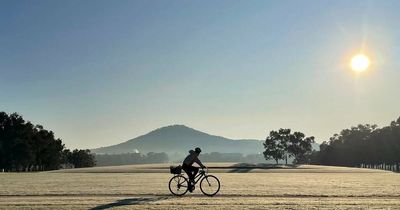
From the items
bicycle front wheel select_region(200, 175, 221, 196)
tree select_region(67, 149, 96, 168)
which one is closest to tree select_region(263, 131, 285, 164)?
tree select_region(67, 149, 96, 168)

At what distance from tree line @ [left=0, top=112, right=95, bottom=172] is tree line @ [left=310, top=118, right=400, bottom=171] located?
96.6 meters

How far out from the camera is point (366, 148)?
556 ft

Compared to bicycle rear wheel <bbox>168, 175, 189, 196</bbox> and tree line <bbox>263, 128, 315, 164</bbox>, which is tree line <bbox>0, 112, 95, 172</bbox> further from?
bicycle rear wheel <bbox>168, 175, 189, 196</bbox>

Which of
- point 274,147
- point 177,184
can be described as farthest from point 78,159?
point 177,184

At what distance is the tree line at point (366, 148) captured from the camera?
157 m

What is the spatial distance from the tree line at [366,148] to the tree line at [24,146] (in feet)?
317

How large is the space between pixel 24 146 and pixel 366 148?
108m

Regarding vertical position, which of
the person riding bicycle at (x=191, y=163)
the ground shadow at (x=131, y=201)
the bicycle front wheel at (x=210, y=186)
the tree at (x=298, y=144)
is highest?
the tree at (x=298, y=144)

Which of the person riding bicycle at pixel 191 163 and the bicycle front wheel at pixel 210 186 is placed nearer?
the person riding bicycle at pixel 191 163

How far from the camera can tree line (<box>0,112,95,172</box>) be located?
13212 cm

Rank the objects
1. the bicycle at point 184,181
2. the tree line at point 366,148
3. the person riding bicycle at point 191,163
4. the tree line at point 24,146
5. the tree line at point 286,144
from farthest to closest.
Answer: the tree line at point 286,144
the tree line at point 366,148
the tree line at point 24,146
the bicycle at point 184,181
the person riding bicycle at point 191,163

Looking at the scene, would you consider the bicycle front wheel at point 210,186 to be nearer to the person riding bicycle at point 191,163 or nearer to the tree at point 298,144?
the person riding bicycle at point 191,163

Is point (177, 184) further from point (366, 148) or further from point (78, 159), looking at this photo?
point (78, 159)

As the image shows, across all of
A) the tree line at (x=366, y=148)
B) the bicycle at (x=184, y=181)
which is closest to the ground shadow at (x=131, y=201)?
the bicycle at (x=184, y=181)
